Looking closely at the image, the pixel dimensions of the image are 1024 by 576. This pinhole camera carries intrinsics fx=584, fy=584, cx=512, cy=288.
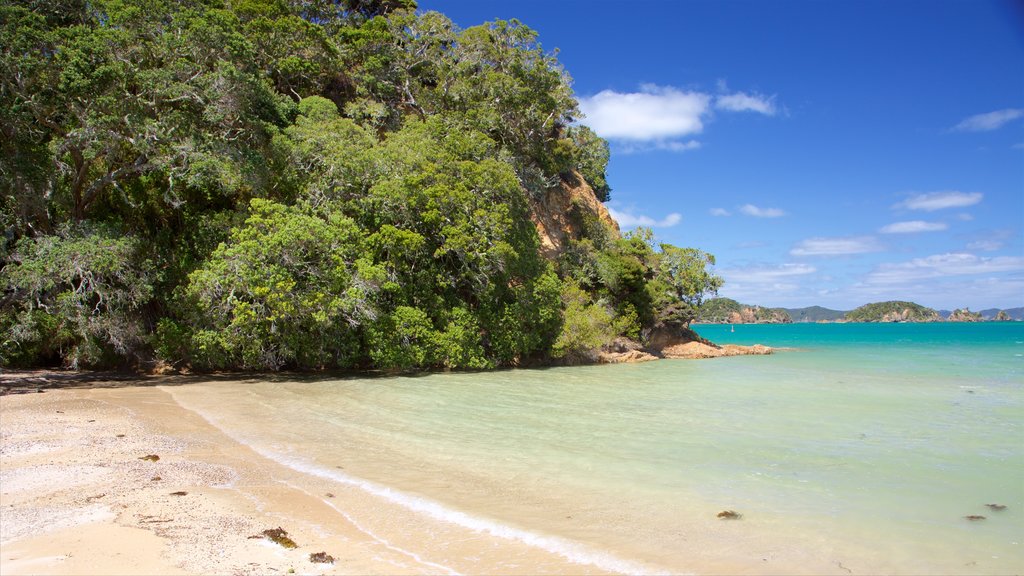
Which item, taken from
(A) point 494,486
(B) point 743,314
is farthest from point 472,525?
(B) point 743,314

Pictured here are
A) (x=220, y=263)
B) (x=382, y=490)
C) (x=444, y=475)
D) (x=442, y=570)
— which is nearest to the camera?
(x=442, y=570)

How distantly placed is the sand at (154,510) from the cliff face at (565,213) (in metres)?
25.9

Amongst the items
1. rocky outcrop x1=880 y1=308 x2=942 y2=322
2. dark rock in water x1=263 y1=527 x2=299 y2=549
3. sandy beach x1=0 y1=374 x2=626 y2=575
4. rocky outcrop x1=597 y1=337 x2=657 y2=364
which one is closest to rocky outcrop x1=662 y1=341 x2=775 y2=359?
rocky outcrop x1=597 y1=337 x2=657 y2=364

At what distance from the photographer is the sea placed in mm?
5426

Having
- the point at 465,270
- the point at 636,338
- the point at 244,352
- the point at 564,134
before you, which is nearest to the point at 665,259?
the point at 636,338

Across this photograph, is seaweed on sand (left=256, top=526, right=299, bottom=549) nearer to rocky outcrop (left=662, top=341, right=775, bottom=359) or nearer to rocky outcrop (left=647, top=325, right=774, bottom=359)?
rocky outcrop (left=647, top=325, right=774, bottom=359)

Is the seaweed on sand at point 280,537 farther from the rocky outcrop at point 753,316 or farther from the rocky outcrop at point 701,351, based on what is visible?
the rocky outcrop at point 753,316

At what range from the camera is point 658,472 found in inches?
318

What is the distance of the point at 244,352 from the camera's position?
17.7 metres

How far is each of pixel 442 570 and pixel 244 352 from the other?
49.2ft

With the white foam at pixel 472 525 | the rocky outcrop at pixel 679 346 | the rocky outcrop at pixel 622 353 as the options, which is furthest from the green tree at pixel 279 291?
the rocky outcrop at pixel 679 346

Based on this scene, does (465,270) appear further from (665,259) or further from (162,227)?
(665,259)

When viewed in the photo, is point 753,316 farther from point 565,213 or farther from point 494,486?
point 494,486

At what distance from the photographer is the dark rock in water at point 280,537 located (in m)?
5.03
